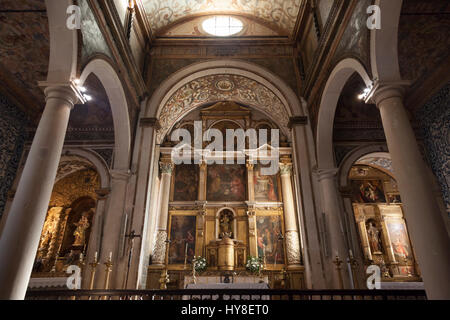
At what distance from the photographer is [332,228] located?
720cm

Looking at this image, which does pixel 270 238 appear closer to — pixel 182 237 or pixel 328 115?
pixel 182 237

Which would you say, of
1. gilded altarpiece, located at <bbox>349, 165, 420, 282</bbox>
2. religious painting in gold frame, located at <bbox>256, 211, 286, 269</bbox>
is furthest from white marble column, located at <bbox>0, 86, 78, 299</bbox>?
gilded altarpiece, located at <bbox>349, 165, 420, 282</bbox>

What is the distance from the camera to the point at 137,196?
25.4ft

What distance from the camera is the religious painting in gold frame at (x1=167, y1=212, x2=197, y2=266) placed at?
11.3 m

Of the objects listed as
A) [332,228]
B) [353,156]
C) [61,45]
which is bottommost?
[332,228]

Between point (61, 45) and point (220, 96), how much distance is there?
6.29 m

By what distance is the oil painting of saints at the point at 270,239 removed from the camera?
1134cm

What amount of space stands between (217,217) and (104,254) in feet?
18.5

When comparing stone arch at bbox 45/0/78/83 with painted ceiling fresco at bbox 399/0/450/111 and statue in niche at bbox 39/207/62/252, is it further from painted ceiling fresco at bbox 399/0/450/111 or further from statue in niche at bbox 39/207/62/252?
statue in niche at bbox 39/207/62/252

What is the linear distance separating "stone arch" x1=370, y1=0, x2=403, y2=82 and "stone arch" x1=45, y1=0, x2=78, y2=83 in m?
5.06

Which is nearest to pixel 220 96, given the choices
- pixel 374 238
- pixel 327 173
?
pixel 327 173

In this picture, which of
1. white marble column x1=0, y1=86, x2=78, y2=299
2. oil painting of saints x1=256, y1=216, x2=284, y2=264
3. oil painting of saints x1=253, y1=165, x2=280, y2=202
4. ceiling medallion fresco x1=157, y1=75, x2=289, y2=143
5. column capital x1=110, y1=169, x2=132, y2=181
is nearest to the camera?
white marble column x1=0, y1=86, x2=78, y2=299

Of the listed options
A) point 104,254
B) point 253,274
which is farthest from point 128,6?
point 253,274

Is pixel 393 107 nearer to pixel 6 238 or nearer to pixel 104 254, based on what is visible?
pixel 6 238
